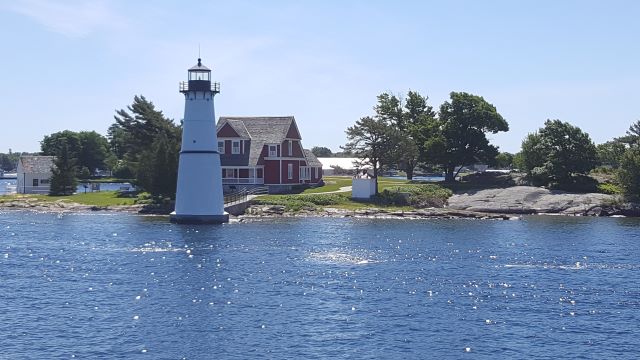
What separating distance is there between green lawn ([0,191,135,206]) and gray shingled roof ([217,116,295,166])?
1554cm

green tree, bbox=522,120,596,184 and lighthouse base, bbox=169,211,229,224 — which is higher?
green tree, bbox=522,120,596,184

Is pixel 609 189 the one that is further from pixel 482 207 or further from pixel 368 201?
pixel 368 201

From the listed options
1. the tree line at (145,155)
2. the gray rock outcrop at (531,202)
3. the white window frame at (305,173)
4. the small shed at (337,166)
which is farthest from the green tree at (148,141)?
the small shed at (337,166)

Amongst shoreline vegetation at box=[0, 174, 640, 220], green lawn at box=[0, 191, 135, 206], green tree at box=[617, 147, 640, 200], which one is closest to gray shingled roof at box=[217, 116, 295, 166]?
shoreline vegetation at box=[0, 174, 640, 220]

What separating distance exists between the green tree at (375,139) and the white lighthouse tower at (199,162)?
27228 mm

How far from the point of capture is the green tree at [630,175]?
85812 millimetres

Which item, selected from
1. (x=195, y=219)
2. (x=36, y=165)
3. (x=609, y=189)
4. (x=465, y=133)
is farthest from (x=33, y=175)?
(x=609, y=189)

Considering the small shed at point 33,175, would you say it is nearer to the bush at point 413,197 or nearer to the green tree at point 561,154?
the bush at point 413,197

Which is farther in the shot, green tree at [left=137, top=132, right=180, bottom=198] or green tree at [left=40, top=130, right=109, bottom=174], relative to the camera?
green tree at [left=40, top=130, right=109, bottom=174]

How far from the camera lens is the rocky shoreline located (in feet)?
272

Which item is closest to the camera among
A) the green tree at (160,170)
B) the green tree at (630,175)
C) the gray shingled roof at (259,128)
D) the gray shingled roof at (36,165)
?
the green tree at (160,170)

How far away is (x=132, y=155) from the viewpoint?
4149 inches

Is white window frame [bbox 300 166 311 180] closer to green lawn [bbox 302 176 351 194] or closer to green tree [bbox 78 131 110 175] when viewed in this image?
green lawn [bbox 302 176 351 194]

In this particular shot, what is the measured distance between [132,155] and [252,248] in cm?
5382
